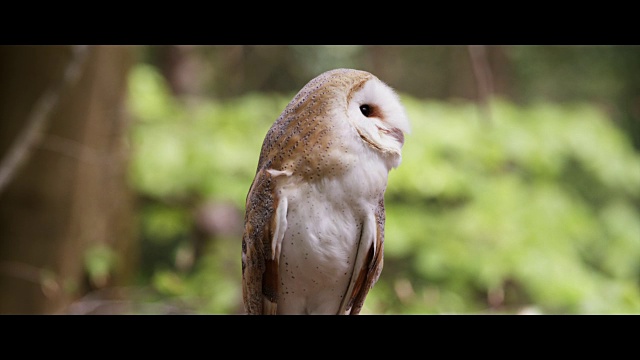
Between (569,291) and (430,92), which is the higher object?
(430,92)

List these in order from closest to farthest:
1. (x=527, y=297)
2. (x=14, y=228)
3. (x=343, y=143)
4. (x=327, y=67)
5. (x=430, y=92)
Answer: (x=343, y=143), (x=14, y=228), (x=527, y=297), (x=327, y=67), (x=430, y=92)

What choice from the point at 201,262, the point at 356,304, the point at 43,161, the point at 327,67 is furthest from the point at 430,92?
the point at 356,304

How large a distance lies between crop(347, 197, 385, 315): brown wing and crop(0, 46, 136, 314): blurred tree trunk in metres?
1.77

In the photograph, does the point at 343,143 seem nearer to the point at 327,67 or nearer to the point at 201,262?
the point at 201,262

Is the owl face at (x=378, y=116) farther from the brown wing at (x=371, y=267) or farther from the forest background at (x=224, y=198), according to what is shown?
the forest background at (x=224, y=198)

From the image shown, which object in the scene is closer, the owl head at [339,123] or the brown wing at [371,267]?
the owl head at [339,123]

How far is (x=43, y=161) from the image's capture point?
298 cm

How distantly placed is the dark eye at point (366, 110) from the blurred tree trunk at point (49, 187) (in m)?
1.94

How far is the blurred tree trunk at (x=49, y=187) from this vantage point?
9.61 feet

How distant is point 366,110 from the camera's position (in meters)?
1.23

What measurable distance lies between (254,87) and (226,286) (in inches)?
106

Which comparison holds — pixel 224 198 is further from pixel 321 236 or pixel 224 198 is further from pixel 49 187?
pixel 321 236

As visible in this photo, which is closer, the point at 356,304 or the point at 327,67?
the point at 356,304

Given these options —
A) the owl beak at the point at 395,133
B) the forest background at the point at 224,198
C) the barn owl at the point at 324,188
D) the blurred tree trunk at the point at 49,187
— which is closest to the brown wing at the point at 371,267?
the barn owl at the point at 324,188
